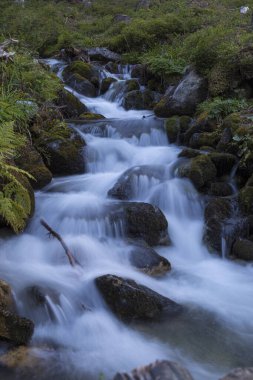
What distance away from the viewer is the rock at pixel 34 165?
7184mm

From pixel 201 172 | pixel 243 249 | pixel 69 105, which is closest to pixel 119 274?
pixel 243 249

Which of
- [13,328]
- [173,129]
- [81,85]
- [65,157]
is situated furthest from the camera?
[81,85]

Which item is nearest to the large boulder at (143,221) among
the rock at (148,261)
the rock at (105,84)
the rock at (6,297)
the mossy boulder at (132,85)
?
the rock at (148,261)

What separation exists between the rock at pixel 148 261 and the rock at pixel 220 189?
82.2 inches

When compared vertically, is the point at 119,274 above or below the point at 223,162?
below

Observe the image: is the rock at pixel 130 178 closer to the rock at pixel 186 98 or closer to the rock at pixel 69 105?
the rock at pixel 186 98

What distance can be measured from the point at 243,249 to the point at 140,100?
741 cm

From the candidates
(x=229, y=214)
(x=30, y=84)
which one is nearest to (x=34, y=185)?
(x=30, y=84)

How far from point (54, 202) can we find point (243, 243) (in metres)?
3.08

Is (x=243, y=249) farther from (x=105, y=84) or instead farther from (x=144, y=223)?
(x=105, y=84)

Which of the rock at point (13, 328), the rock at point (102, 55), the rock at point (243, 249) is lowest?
the rock at point (243, 249)

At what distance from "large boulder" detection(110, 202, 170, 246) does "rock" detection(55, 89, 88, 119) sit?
502cm

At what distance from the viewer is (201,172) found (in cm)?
749

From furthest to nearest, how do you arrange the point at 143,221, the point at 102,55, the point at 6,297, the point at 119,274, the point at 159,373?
the point at 102,55
the point at 143,221
the point at 119,274
the point at 6,297
the point at 159,373
